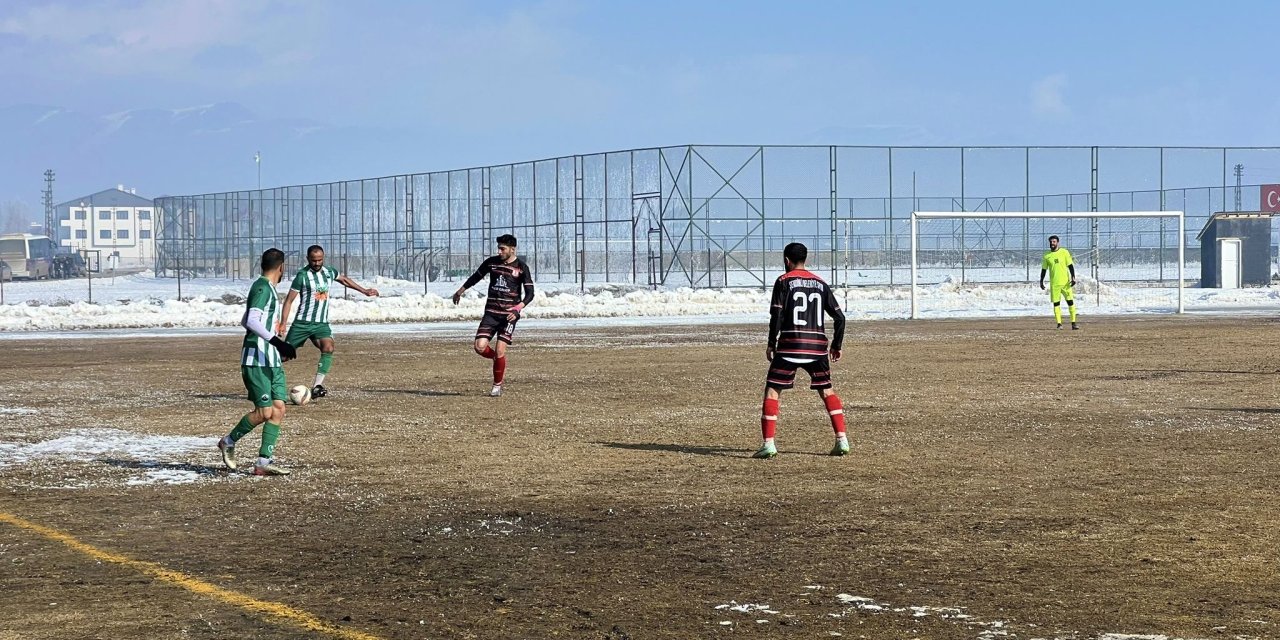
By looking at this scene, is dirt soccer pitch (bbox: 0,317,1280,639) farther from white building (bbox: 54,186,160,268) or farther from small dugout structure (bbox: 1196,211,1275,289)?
white building (bbox: 54,186,160,268)

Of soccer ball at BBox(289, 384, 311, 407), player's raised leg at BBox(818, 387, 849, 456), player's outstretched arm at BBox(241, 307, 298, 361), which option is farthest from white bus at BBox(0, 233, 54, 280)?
player's raised leg at BBox(818, 387, 849, 456)

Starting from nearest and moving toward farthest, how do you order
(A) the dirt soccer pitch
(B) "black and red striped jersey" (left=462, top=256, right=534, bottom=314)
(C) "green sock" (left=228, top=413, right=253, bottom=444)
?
(A) the dirt soccer pitch < (C) "green sock" (left=228, top=413, right=253, bottom=444) < (B) "black and red striped jersey" (left=462, top=256, right=534, bottom=314)

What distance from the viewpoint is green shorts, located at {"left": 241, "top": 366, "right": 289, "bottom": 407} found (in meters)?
10.8

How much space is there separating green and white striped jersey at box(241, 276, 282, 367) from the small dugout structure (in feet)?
148

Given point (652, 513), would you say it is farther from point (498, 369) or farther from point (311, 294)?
point (311, 294)

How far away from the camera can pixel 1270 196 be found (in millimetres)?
60562

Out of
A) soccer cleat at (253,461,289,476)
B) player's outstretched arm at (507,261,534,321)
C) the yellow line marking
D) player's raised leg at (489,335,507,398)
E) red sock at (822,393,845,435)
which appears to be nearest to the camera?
the yellow line marking

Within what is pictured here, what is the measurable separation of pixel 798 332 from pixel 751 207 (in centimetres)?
3778

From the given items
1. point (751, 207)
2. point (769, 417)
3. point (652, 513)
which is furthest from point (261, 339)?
point (751, 207)

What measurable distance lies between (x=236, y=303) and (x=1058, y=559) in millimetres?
38822

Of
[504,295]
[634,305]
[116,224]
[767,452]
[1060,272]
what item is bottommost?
[767,452]

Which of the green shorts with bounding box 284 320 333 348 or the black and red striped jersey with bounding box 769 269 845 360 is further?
the green shorts with bounding box 284 320 333 348

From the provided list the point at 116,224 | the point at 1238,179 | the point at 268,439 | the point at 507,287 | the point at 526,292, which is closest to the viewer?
the point at 268,439

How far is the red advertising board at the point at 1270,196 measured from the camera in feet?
197
